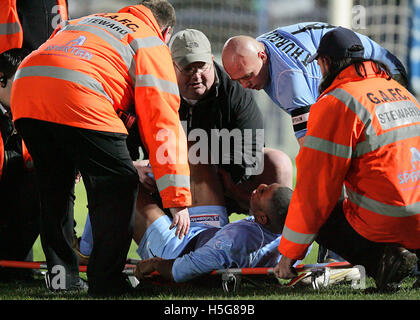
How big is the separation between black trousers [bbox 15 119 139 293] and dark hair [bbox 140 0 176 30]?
0.68 meters

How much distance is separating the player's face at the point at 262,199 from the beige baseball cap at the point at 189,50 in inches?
36.3

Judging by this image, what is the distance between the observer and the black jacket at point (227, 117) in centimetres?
438

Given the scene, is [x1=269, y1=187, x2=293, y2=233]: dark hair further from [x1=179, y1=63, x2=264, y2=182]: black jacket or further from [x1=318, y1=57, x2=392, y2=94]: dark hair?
[x1=179, y1=63, x2=264, y2=182]: black jacket

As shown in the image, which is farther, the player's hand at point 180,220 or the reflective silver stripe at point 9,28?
the reflective silver stripe at point 9,28

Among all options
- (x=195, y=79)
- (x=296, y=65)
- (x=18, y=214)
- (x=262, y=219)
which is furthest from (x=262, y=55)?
(x=18, y=214)

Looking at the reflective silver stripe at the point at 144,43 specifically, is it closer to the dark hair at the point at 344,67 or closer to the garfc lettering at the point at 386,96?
the dark hair at the point at 344,67

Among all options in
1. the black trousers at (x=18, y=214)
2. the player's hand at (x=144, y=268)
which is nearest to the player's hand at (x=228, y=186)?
the player's hand at (x=144, y=268)

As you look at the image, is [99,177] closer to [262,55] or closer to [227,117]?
[262,55]

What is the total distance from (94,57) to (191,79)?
3.57 feet

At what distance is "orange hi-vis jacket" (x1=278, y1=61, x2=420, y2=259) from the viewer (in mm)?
2998

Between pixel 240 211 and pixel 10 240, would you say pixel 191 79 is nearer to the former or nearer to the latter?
pixel 240 211

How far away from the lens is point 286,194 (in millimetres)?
3516

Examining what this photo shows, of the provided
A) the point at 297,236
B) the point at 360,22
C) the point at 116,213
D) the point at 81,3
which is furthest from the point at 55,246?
the point at 81,3

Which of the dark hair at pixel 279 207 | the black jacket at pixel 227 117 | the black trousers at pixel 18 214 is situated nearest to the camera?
the dark hair at pixel 279 207
